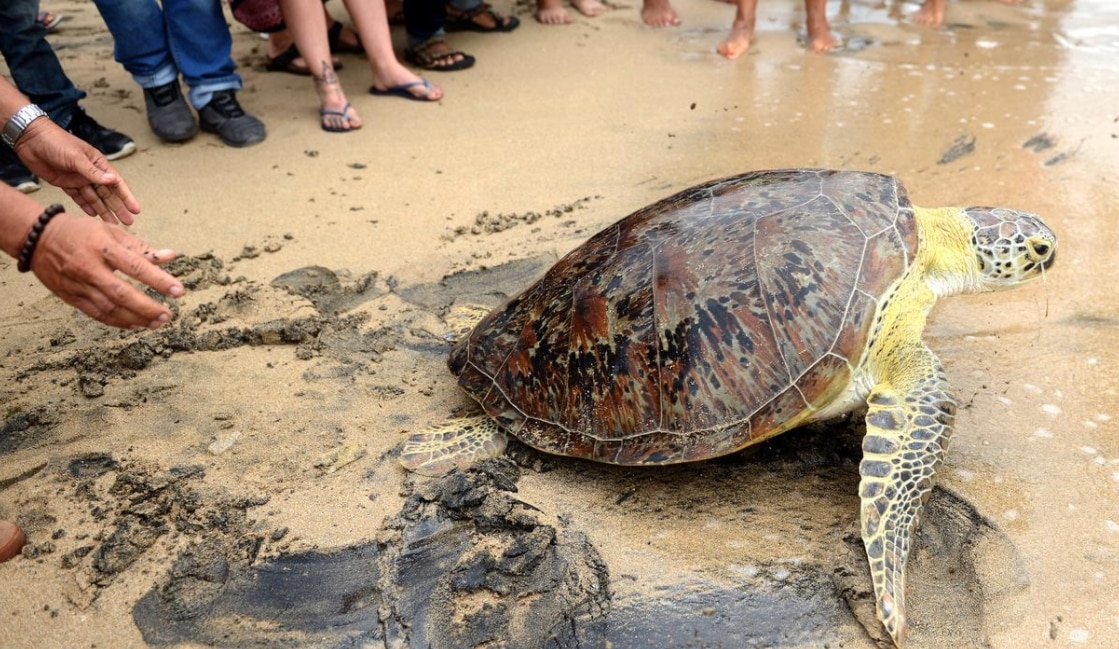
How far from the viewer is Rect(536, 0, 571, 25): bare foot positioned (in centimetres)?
508

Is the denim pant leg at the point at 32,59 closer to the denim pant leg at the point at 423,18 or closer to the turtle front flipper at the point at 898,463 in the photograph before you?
the denim pant leg at the point at 423,18

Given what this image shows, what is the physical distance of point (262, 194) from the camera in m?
3.21

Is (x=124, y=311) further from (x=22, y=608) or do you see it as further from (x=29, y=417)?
(x=29, y=417)

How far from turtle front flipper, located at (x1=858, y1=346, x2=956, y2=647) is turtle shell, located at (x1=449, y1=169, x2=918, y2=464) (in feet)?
0.43

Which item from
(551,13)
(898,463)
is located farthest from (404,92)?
(898,463)

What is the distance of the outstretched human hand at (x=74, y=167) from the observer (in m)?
1.93

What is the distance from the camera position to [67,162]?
1.94m

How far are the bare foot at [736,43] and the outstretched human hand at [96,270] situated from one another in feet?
12.5

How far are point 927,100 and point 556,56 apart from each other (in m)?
2.04

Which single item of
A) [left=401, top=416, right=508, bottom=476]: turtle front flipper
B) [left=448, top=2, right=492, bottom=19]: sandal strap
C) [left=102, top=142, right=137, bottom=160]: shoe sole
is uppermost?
[left=448, top=2, right=492, bottom=19]: sandal strap

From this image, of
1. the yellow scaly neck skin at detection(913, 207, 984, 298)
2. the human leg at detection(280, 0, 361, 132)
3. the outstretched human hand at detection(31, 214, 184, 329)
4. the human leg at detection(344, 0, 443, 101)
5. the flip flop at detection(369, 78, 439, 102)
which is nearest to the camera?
the outstretched human hand at detection(31, 214, 184, 329)

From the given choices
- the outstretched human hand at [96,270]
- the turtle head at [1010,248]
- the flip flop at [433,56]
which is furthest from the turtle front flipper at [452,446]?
the flip flop at [433,56]

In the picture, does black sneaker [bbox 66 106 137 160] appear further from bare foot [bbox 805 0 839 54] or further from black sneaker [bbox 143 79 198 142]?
bare foot [bbox 805 0 839 54]

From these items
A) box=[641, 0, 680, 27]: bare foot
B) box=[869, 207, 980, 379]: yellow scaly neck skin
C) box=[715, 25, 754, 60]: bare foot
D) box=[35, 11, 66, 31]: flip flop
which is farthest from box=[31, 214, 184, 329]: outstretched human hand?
box=[35, 11, 66, 31]: flip flop
